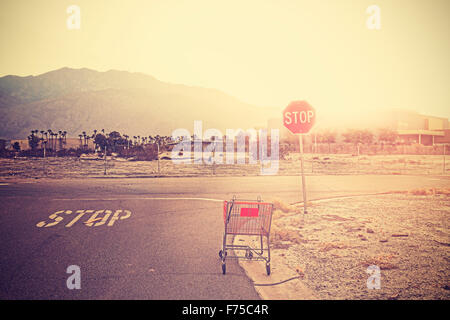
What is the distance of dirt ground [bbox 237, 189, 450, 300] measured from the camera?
4.62 metres

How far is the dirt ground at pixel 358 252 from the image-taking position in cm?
462

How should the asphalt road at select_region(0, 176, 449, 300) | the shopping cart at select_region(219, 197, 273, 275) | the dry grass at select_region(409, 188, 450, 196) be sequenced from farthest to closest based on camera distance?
the dry grass at select_region(409, 188, 450, 196), the shopping cart at select_region(219, 197, 273, 275), the asphalt road at select_region(0, 176, 449, 300)

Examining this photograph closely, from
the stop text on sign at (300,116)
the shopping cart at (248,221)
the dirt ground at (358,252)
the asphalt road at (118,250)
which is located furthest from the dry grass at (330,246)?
the stop text on sign at (300,116)

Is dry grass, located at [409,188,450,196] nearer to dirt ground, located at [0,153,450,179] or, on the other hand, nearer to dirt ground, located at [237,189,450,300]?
dirt ground, located at [237,189,450,300]

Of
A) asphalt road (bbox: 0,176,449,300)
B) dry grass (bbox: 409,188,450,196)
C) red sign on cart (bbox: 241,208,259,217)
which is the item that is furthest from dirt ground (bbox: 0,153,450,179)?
red sign on cart (bbox: 241,208,259,217)

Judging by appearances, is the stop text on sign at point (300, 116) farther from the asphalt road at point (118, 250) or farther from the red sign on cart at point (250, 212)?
the red sign on cart at point (250, 212)

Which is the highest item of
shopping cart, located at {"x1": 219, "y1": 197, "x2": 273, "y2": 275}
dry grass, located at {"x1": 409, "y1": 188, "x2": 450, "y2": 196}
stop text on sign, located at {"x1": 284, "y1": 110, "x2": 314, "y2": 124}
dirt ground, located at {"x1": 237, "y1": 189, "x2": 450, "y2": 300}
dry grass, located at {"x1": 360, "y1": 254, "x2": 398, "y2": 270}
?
stop text on sign, located at {"x1": 284, "y1": 110, "x2": 314, "y2": 124}

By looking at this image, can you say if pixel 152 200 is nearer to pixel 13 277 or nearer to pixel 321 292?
pixel 13 277

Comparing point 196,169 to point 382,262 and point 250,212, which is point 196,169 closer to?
point 250,212

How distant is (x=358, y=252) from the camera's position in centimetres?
627

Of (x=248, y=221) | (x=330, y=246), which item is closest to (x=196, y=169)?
(x=330, y=246)

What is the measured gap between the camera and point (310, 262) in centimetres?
580
